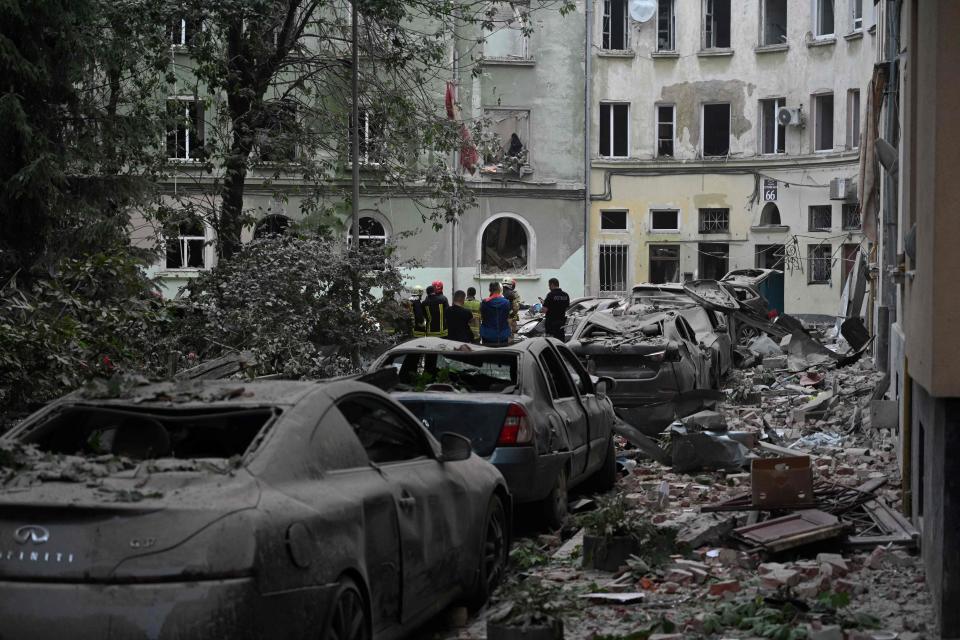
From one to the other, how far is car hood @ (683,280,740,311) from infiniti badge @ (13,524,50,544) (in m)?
21.0

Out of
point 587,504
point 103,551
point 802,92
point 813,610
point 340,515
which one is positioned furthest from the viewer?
point 802,92

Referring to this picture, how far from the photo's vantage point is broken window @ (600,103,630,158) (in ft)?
143

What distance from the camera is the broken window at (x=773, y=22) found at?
42.7 metres

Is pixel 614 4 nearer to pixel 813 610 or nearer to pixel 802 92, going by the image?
pixel 802 92

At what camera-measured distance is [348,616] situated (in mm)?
5391

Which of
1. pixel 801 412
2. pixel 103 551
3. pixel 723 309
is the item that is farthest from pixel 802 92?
pixel 103 551

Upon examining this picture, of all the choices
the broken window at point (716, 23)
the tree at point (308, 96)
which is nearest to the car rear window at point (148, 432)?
the tree at point (308, 96)

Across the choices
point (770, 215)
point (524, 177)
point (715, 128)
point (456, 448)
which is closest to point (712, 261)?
point (770, 215)

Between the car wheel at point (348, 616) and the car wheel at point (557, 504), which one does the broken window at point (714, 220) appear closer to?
the car wheel at point (557, 504)

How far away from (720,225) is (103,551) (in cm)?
3963

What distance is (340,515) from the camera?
212 inches

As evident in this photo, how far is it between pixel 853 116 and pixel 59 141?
95.8 feet

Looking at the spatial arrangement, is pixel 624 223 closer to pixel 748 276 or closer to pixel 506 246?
pixel 506 246

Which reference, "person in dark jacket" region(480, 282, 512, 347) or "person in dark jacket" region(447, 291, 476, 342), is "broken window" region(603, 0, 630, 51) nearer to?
"person in dark jacket" region(480, 282, 512, 347)
